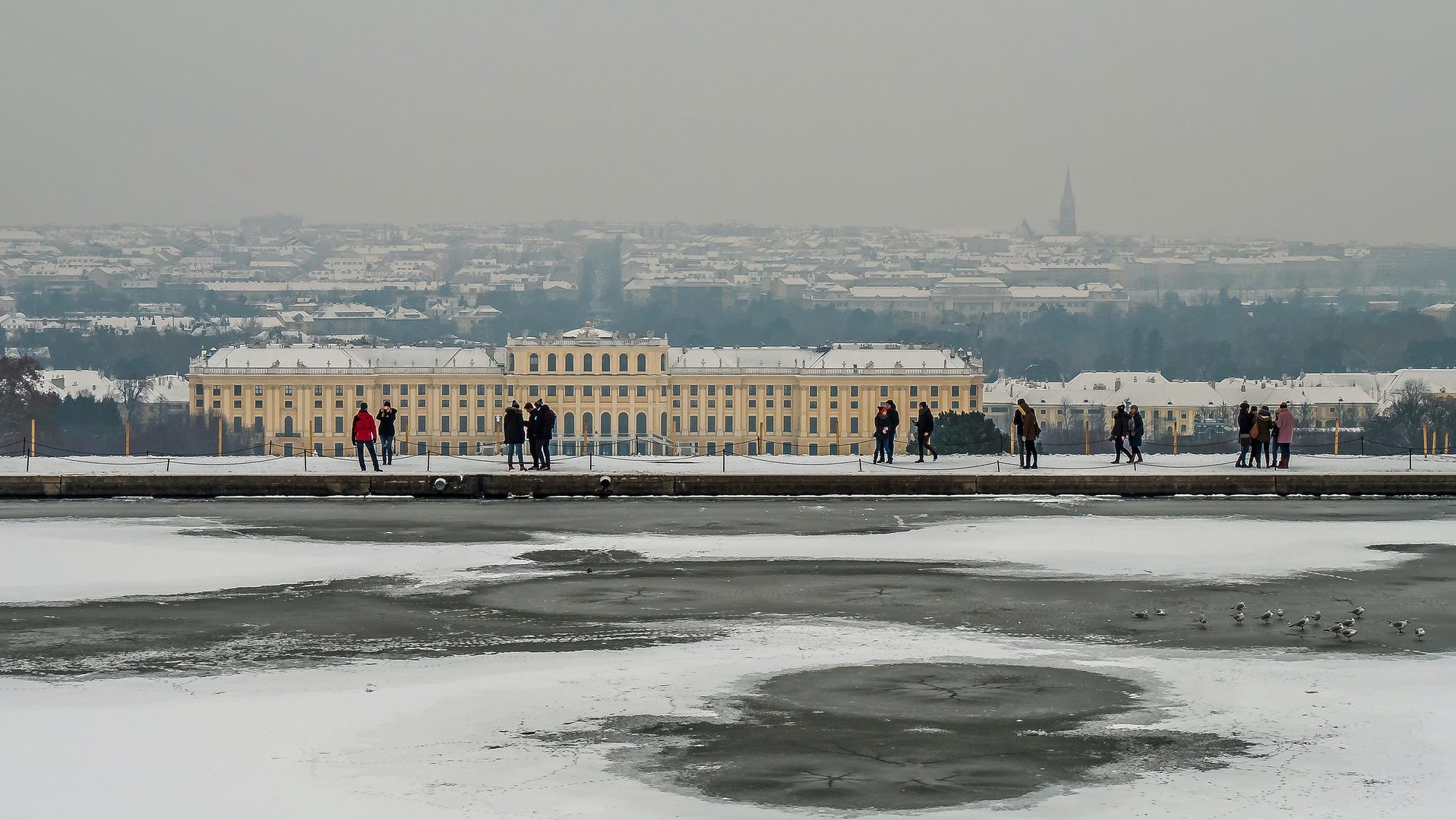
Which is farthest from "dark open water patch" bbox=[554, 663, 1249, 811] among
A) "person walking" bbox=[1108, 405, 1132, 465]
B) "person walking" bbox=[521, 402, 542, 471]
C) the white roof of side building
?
the white roof of side building

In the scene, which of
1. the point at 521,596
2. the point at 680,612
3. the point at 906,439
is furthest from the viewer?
→ the point at 906,439

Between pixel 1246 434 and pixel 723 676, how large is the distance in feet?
80.9

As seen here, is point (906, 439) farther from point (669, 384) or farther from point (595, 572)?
point (595, 572)

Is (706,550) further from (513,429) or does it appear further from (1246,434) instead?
(1246,434)

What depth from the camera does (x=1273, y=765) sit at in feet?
31.9

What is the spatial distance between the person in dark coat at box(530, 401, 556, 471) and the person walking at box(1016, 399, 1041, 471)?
885cm

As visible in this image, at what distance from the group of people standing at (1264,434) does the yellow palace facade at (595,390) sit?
124m

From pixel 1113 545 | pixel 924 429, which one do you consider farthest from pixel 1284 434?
pixel 1113 545

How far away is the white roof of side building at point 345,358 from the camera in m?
167

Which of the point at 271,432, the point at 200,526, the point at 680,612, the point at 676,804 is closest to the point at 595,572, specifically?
the point at 680,612

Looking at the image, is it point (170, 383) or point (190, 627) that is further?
point (170, 383)

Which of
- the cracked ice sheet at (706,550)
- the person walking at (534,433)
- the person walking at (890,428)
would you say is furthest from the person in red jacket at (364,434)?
the person walking at (890,428)

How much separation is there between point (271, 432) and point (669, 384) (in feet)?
120

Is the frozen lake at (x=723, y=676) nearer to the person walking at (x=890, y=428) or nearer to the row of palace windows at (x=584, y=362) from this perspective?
the person walking at (x=890, y=428)
